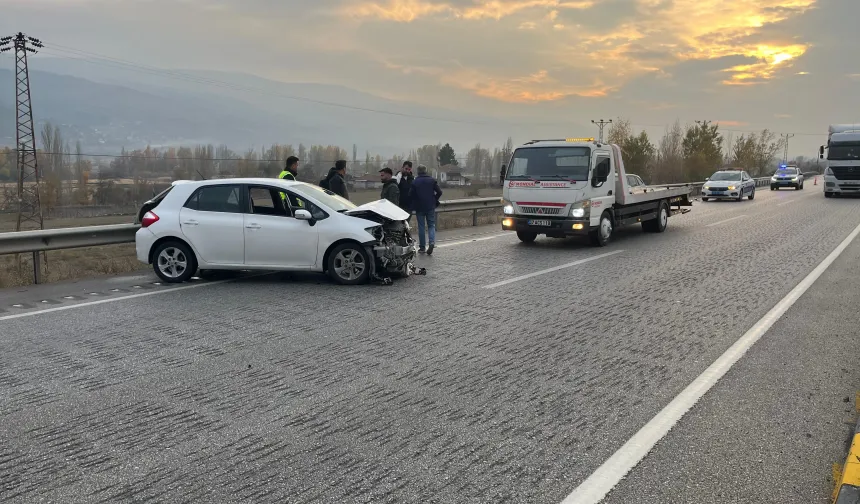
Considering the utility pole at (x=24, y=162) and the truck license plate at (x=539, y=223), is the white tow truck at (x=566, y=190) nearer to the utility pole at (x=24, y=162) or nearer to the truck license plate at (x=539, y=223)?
the truck license plate at (x=539, y=223)

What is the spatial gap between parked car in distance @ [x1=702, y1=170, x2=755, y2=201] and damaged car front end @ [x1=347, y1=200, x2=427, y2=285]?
28907mm

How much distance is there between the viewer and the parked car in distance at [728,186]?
34.5 m

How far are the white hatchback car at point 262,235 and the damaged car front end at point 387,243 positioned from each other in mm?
16

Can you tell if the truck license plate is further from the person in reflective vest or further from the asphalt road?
the person in reflective vest

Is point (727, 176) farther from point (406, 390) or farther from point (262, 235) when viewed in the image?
point (406, 390)

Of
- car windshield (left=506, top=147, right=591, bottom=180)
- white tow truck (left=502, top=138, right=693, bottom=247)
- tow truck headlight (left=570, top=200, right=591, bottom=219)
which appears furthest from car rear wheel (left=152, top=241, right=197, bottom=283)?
tow truck headlight (left=570, top=200, right=591, bottom=219)

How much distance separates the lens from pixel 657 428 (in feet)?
14.2

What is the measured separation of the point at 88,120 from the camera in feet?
587

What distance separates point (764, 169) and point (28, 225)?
10226 cm

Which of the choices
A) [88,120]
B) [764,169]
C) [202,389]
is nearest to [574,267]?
[202,389]

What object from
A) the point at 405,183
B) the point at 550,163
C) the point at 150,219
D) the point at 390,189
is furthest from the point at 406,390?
the point at 550,163

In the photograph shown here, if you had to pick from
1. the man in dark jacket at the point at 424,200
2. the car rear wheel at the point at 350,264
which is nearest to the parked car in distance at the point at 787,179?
the man in dark jacket at the point at 424,200

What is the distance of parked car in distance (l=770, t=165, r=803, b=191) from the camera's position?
4797 centimetres

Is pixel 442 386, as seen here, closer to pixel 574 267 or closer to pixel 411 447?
pixel 411 447
